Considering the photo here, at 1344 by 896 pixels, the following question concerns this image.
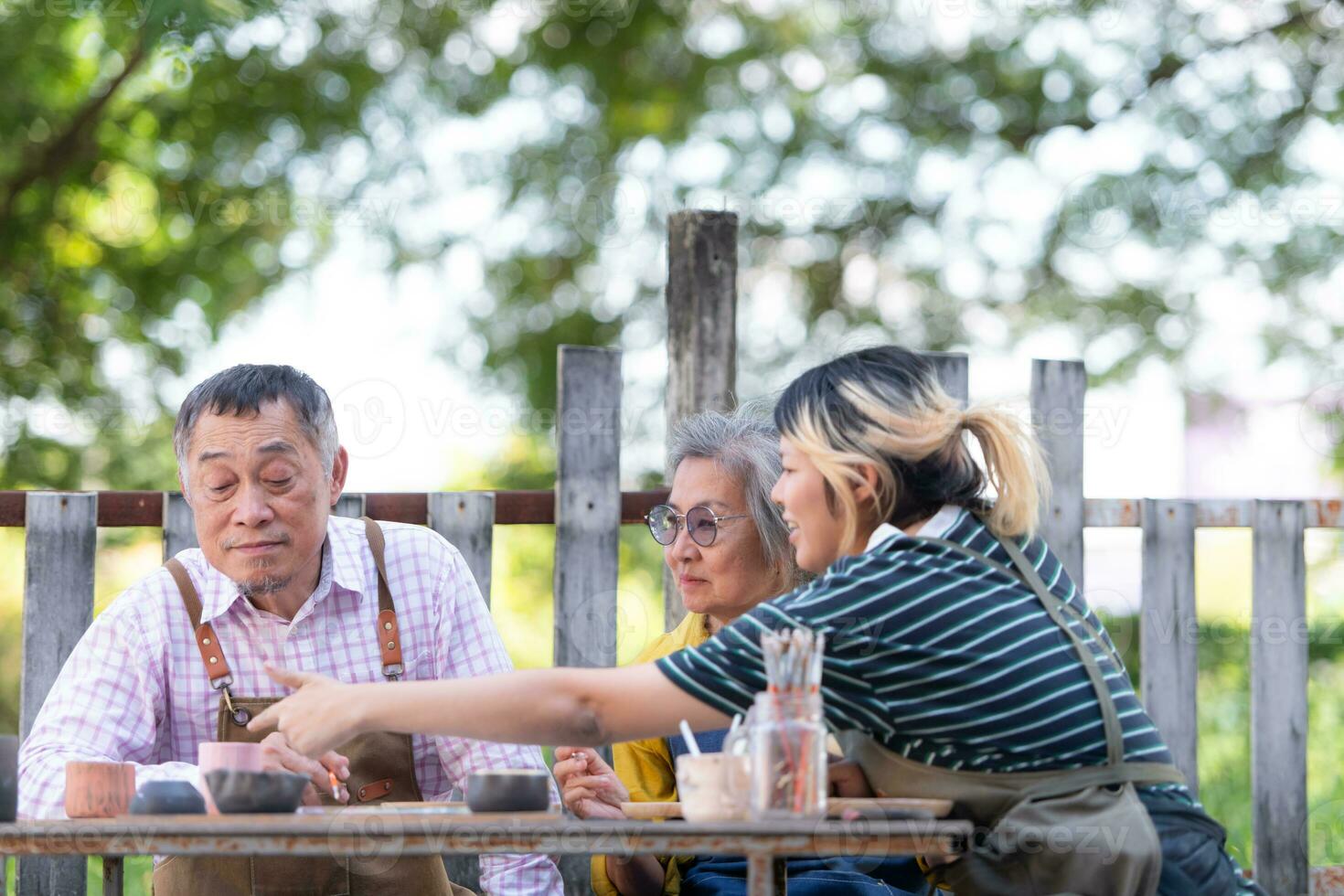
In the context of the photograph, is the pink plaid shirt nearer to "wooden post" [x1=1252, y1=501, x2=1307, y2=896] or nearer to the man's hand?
the man's hand

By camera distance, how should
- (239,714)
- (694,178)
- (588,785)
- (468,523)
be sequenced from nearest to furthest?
(588,785)
(239,714)
(468,523)
(694,178)

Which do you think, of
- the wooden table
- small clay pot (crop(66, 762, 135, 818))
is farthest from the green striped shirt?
small clay pot (crop(66, 762, 135, 818))

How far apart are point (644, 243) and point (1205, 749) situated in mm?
4118

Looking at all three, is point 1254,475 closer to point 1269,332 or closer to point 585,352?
point 1269,332

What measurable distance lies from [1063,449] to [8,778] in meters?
2.72

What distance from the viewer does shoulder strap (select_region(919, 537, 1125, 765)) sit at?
2346 millimetres

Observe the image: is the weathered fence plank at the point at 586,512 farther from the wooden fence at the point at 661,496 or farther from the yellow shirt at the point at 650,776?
the yellow shirt at the point at 650,776

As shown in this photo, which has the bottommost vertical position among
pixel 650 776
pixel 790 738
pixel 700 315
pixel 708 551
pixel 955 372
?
pixel 650 776

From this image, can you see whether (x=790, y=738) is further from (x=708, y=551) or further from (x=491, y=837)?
(x=708, y=551)

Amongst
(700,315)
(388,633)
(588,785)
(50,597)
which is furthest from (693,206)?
(588,785)

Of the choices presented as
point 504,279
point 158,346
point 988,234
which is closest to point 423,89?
point 504,279

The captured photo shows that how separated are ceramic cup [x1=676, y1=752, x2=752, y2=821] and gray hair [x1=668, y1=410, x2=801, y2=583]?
4.09ft

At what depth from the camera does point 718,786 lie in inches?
85.0

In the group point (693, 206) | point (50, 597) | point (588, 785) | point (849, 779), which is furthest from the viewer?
point (693, 206)
